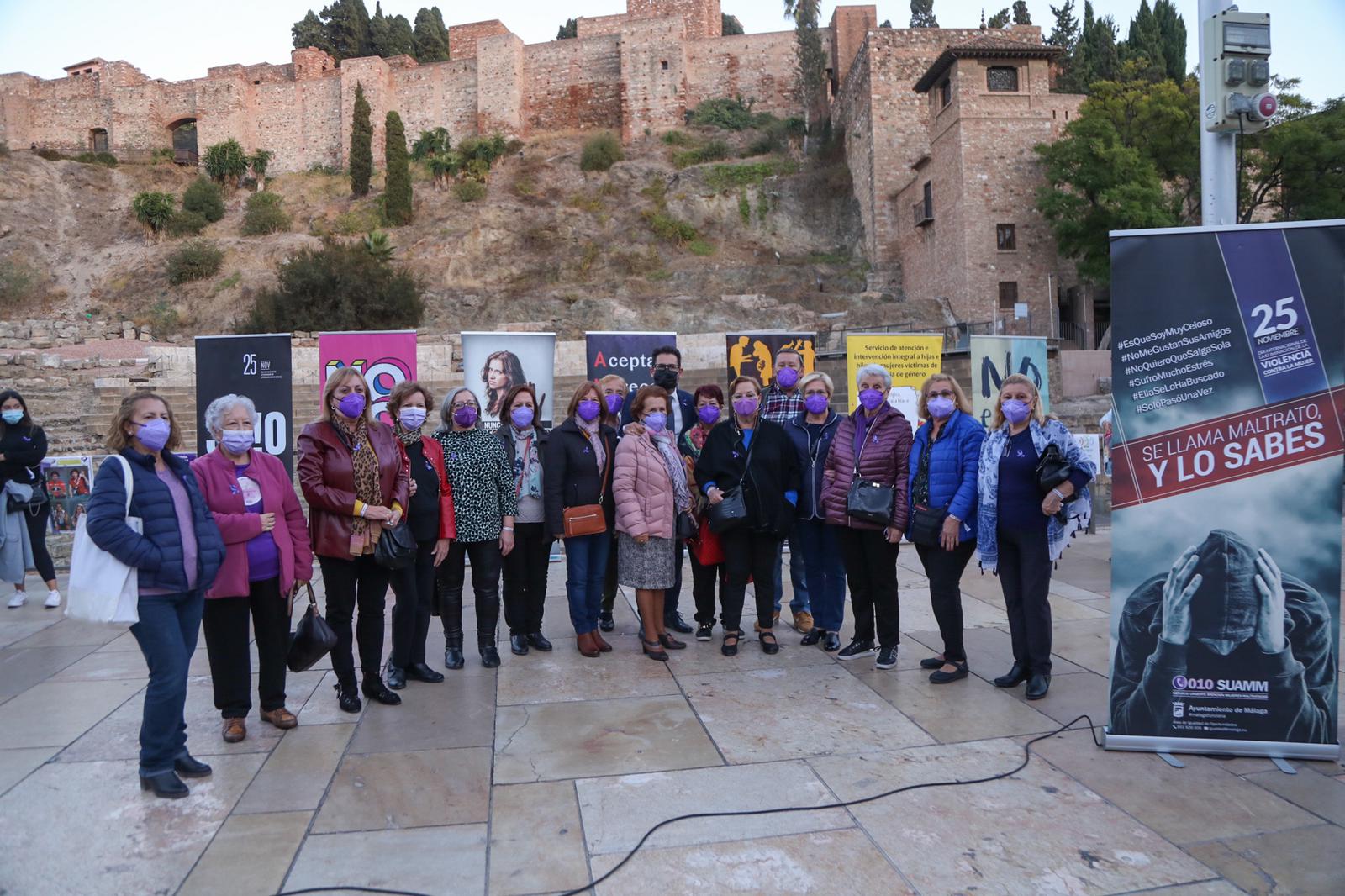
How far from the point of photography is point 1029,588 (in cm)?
479

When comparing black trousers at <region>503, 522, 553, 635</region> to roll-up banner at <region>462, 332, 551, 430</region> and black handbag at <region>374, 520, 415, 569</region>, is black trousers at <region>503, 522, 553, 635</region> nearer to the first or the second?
black handbag at <region>374, 520, 415, 569</region>

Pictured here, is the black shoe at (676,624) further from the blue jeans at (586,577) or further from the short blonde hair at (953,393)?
the short blonde hair at (953,393)

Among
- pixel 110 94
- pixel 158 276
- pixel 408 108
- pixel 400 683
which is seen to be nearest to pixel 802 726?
pixel 400 683

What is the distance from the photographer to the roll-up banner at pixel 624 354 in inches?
400

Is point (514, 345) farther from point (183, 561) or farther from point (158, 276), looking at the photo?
point (158, 276)

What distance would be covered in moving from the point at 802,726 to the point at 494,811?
1627 mm

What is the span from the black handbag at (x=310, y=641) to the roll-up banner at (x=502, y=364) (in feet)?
15.5

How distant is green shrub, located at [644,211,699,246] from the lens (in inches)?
1454

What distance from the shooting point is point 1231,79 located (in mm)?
4934

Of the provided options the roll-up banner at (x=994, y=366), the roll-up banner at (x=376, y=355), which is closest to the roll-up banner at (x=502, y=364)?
the roll-up banner at (x=376, y=355)

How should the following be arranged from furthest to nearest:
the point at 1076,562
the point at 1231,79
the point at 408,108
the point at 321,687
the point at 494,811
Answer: the point at 408,108, the point at 1076,562, the point at 321,687, the point at 1231,79, the point at 494,811

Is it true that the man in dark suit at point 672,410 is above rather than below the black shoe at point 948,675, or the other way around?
above

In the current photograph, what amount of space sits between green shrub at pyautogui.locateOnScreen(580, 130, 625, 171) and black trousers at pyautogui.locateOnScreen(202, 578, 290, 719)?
131 feet

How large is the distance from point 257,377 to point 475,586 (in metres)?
4.00
